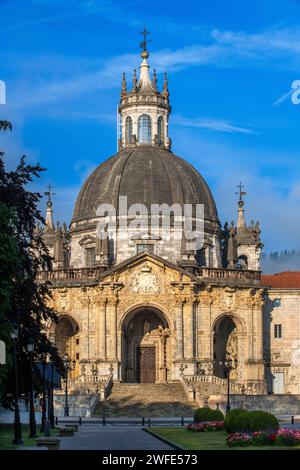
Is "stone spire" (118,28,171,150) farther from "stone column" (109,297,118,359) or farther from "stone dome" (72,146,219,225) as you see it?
"stone column" (109,297,118,359)

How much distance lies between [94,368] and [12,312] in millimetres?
36701

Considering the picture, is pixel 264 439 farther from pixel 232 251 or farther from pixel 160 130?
pixel 160 130

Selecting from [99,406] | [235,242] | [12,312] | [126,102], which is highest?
[126,102]

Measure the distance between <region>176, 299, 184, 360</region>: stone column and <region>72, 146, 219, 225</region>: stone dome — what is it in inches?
356

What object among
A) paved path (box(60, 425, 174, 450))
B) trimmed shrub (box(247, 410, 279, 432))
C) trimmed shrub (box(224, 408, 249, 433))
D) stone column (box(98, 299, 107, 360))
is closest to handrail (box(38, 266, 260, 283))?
stone column (box(98, 299, 107, 360))

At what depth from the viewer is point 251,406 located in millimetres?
74812

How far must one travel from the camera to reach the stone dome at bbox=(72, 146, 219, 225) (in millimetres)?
92000

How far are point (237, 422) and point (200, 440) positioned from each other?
2692 mm

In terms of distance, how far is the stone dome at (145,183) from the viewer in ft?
302

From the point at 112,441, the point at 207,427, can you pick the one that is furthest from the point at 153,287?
the point at 112,441

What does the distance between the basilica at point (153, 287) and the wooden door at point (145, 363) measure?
74 mm

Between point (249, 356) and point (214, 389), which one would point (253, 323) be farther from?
point (214, 389)

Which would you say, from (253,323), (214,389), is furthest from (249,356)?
(214,389)

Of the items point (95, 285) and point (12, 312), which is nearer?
point (12, 312)
